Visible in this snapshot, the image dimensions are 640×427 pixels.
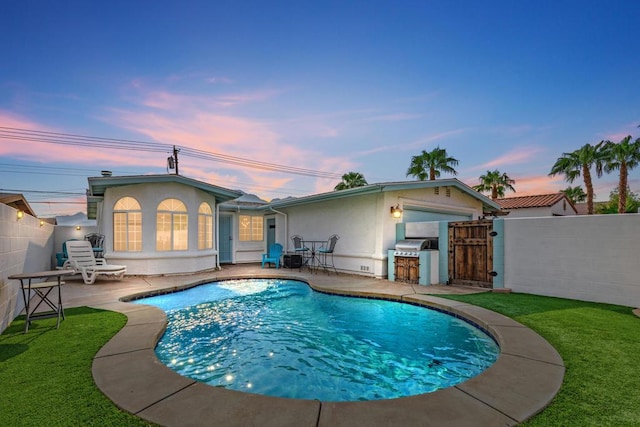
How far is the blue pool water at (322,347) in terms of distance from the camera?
321 cm

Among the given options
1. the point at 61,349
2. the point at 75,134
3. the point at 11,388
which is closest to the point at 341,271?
the point at 61,349

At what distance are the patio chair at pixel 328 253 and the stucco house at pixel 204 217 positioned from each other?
240mm

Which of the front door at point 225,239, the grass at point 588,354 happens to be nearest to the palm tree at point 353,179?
the front door at point 225,239

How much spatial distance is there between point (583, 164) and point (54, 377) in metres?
29.0

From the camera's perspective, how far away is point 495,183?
2420 cm

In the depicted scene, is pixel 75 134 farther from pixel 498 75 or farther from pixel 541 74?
pixel 541 74

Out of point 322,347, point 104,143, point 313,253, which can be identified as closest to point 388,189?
point 313,253

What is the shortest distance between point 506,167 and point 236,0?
2364 cm

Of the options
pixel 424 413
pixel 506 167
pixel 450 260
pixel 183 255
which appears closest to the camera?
pixel 424 413

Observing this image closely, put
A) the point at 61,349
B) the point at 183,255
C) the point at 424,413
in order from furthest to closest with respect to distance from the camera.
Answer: the point at 183,255, the point at 61,349, the point at 424,413

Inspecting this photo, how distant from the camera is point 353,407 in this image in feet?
7.20

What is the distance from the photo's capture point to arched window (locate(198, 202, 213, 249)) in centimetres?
1054

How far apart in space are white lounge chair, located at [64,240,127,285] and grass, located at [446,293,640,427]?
985cm

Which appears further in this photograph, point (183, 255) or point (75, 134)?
point (75, 134)
